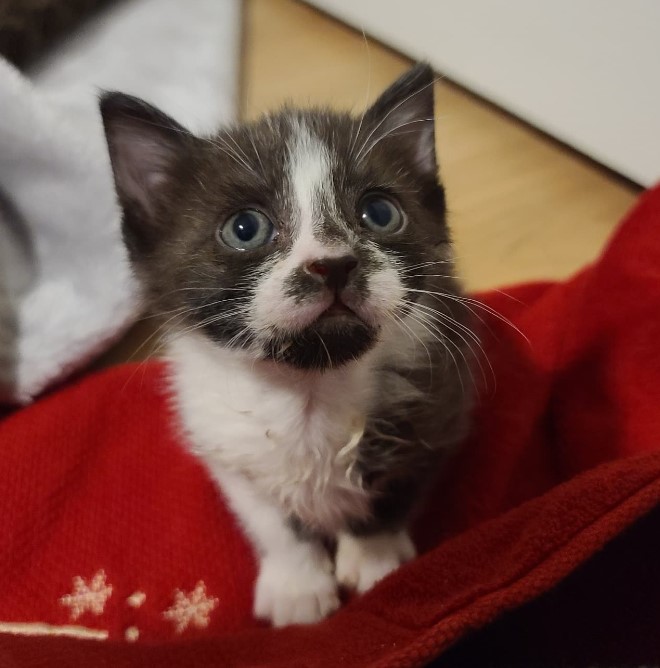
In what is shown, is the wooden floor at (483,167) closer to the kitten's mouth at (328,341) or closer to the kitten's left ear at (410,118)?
the kitten's left ear at (410,118)

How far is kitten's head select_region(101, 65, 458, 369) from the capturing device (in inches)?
28.4

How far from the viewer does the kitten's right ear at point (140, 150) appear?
865 mm

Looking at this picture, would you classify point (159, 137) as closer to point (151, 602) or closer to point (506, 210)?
point (151, 602)

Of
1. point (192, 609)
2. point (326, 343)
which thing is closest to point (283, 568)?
point (192, 609)

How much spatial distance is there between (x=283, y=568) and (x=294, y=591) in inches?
1.4

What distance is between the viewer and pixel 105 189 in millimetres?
1314

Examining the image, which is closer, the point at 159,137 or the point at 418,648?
the point at 418,648

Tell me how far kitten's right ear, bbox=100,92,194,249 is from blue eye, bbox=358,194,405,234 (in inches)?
9.6

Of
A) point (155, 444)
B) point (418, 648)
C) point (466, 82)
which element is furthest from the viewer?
point (466, 82)

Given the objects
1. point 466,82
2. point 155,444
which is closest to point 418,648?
point 155,444

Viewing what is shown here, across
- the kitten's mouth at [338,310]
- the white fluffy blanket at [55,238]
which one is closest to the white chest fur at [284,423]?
the kitten's mouth at [338,310]

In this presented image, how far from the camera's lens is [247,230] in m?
0.79

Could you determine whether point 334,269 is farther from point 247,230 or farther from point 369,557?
point 369,557

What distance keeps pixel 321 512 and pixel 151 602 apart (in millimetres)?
271
